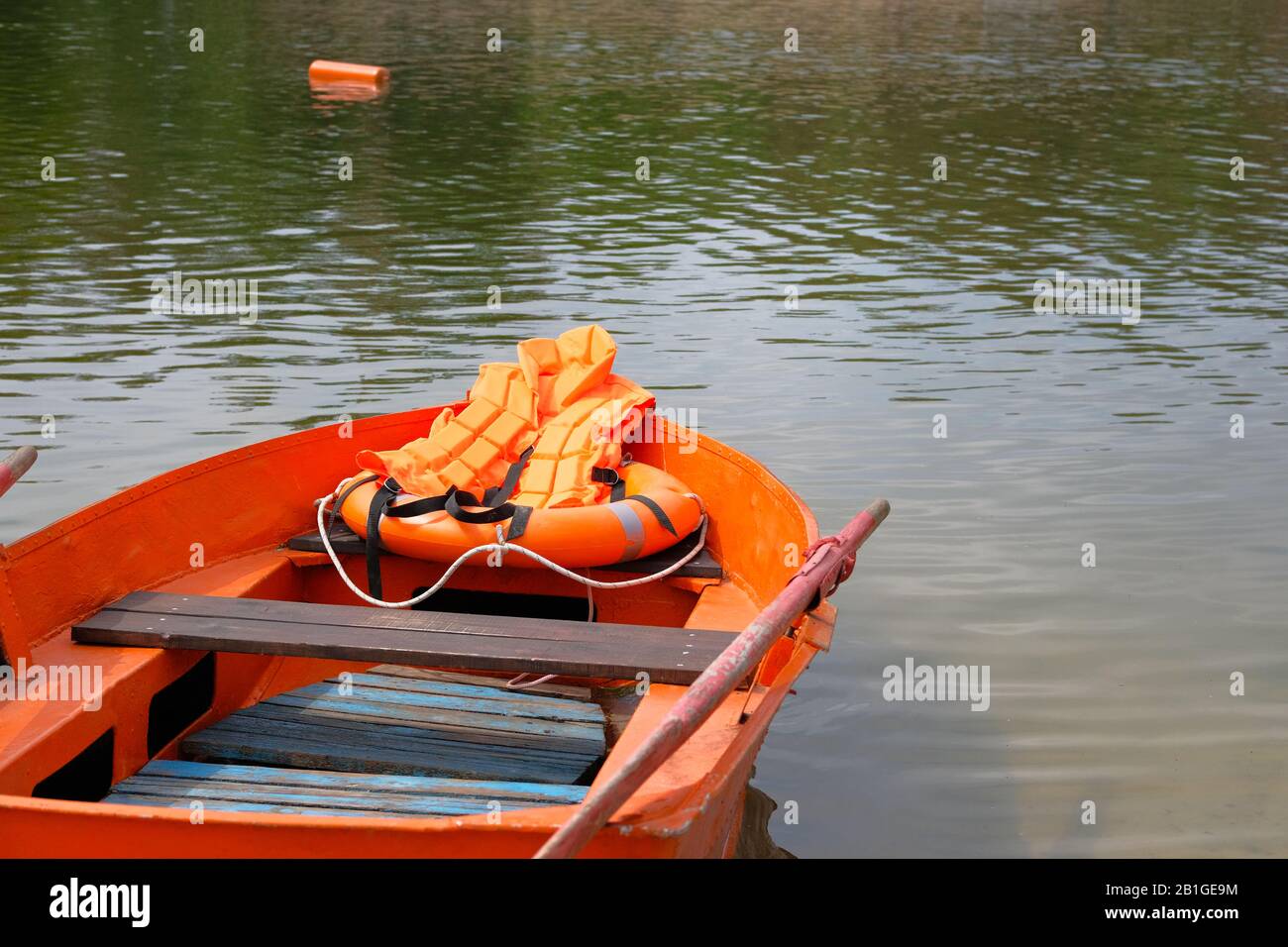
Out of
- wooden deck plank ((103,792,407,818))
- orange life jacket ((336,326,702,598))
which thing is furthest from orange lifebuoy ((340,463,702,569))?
wooden deck plank ((103,792,407,818))

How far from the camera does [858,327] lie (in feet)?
38.0

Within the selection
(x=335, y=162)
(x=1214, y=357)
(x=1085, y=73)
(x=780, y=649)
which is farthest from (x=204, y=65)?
(x=780, y=649)

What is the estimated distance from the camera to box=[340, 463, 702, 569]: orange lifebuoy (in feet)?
18.4

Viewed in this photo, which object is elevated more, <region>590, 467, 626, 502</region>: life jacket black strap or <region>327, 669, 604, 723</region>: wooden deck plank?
<region>590, 467, 626, 502</region>: life jacket black strap

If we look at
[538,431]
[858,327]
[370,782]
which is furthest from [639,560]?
[858,327]

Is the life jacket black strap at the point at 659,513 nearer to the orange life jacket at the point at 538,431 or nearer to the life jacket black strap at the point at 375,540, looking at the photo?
the orange life jacket at the point at 538,431

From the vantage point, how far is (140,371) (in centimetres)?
1014

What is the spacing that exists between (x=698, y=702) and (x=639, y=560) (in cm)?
245

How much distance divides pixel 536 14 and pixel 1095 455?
30958 mm

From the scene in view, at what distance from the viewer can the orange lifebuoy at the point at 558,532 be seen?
221 inches

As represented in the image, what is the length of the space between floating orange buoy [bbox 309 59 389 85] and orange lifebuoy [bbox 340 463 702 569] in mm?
20011

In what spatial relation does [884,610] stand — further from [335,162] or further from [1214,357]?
[335,162]

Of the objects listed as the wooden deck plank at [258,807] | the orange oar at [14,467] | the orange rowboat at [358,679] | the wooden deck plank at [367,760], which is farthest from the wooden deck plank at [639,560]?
the wooden deck plank at [258,807]

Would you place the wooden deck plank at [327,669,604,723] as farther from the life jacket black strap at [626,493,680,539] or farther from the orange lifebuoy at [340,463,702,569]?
the life jacket black strap at [626,493,680,539]
